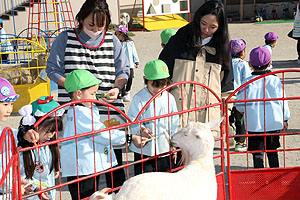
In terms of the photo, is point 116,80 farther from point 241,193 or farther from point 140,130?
point 241,193

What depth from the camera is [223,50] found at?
4.41 metres

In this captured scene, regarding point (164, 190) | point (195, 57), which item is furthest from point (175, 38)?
point (164, 190)

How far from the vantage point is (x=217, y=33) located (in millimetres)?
4445

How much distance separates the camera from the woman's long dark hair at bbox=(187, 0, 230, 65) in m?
4.31

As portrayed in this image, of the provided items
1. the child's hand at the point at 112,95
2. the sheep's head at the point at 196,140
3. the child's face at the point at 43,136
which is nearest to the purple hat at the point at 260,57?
the child's hand at the point at 112,95

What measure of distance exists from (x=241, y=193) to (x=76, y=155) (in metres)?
1.54

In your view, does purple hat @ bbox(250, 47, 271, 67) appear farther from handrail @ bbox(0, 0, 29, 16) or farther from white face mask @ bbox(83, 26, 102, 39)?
handrail @ bbox(0, 0, 29, 16)

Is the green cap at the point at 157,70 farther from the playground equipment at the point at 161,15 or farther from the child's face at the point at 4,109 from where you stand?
the playground equipment at the point at 161,15

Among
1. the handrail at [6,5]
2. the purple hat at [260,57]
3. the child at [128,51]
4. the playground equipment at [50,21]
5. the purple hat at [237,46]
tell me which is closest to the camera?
the purple hat at [260,57]

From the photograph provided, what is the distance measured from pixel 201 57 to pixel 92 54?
102 centimetres

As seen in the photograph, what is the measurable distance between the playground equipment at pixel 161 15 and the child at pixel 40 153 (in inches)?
643

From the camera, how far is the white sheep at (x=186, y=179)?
2717 millimetres

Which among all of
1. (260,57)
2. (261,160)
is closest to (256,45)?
(260,57)

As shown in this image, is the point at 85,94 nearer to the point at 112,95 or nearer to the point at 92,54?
the point at 112,95
